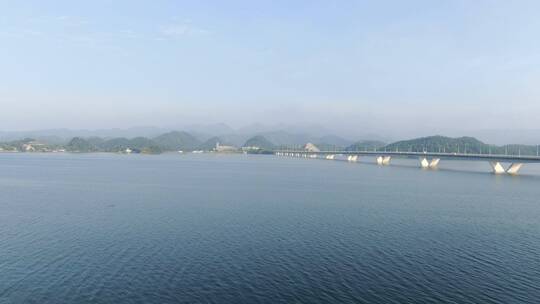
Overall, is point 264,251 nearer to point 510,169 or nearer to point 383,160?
point 510,169

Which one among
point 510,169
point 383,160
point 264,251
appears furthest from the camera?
point 383,160

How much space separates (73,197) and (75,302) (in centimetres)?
3060

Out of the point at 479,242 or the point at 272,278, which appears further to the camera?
the point at 479,242

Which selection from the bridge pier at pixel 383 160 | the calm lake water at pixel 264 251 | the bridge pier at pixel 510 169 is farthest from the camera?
the bridge pier at pixel 383 160

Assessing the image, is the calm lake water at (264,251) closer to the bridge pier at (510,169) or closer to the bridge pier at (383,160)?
the bridge pier at (510,169)

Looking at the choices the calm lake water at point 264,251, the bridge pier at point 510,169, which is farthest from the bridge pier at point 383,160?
the calm lake water at point 264,251

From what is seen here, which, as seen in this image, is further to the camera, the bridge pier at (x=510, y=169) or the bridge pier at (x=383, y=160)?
the bridge pier at (x=383, y=160)

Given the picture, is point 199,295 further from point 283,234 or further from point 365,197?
point 365,197

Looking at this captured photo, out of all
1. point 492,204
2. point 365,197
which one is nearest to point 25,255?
point 365,197

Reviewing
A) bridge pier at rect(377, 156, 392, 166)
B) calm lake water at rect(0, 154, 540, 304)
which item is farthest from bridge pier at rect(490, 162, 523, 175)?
calm lake water at rect(0, 154, 540, 304)

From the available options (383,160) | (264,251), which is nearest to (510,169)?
(383,160)

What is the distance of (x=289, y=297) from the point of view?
15.3 metres

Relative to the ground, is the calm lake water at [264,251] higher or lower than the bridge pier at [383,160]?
lower

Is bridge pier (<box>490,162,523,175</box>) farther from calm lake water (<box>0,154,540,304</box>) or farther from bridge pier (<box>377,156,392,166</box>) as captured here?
calm lake water (<box>0,154,540,304</box>)
